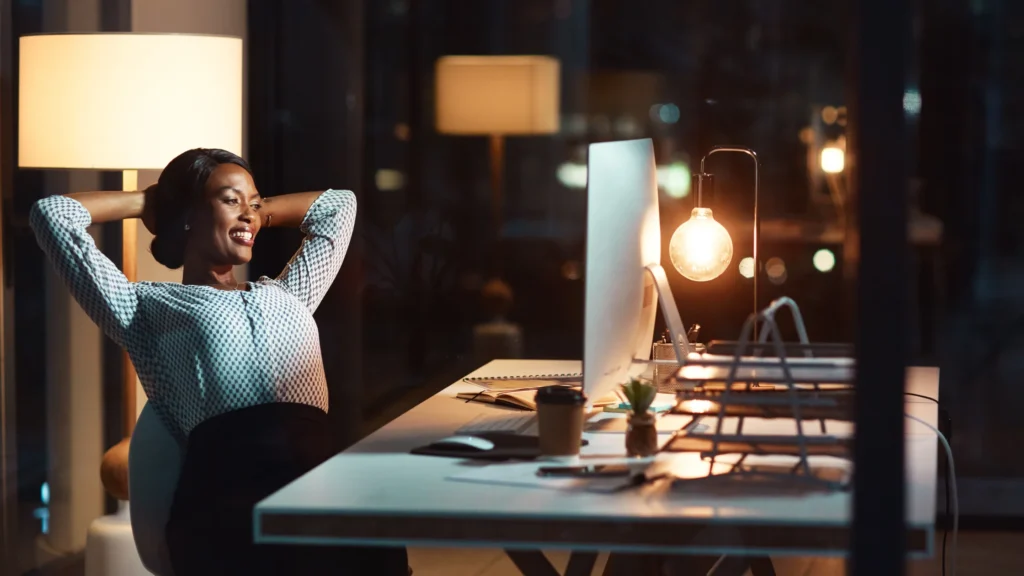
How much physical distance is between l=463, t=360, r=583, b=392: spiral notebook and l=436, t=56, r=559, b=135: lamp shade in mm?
1191

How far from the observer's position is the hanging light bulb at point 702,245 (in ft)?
8.00

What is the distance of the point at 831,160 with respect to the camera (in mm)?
3904

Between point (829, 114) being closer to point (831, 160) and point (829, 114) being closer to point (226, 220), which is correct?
point (831, 160)

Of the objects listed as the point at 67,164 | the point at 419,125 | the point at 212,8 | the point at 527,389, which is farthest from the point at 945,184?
the point at 67,164

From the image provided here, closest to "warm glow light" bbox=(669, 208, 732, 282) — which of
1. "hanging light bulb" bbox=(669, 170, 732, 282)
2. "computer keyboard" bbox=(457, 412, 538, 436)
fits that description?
"hanging light bulb" bbox=(669, 170, 732, 282)

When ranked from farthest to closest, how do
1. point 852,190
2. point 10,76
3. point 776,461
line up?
point 10,76
point 776,461
point 852,190

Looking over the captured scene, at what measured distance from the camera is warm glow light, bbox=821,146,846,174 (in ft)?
12.8

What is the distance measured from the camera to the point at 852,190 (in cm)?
105

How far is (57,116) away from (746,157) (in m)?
2.06

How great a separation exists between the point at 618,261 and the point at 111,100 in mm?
1295

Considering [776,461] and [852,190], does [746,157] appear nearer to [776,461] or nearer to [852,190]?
[776,461]

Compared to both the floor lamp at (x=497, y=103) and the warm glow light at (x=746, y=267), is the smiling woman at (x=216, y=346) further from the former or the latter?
the warm glow light at (x=746, y=267)

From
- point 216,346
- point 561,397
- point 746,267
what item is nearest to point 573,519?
point 561,397

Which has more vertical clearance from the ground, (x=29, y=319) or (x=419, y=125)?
(x=419, y=125)
